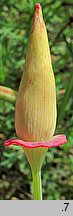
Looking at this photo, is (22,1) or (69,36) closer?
(22,1)

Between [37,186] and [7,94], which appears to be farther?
[7,94]

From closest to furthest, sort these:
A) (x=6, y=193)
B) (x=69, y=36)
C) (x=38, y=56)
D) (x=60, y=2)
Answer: (x=38, y=56) → (x=60, y=2) → (x=69, y=36) → (x=6, y=193)

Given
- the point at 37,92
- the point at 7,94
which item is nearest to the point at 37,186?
the point at 37,92

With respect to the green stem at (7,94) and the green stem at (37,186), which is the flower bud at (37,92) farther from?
the green stem at (7,94)

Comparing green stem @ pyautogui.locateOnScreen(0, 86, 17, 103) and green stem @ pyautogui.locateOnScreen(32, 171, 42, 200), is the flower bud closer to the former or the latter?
green stem @ pyautogui.locateOnScreen(32, 171, 42, 200)

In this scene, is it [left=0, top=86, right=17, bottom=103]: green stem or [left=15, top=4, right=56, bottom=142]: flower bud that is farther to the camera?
[left=0, top=86, right=17, bottom=103]: green stem

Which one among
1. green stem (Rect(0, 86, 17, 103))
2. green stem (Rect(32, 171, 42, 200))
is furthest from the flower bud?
green stem (Rect(0, 86, 17, 103))

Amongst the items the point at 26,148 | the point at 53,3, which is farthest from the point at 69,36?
the point at 26,148

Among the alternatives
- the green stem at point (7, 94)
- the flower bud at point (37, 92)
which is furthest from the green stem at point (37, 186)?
the green stem at point (7, 94)

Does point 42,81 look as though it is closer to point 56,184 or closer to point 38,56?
point 38,56

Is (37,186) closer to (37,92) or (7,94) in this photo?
(37,92)

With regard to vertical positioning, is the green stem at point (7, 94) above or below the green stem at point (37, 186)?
above
